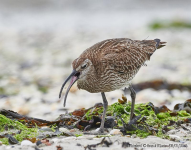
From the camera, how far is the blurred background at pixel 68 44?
10.4 m

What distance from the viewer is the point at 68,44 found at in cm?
1862

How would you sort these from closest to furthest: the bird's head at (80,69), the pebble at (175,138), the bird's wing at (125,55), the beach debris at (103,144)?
1. the beach debris at (103,144)
2. the pebble at (175,138)
3. the bird's head at (80,69)
4. the bird's wing at (125,55)

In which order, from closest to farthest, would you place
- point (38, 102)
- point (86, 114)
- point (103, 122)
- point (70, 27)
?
point (103, 122) < point (86, 114) < point (38, 102) < point (70, 27)

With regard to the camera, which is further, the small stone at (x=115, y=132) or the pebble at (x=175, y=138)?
the small stone at (x=115, y=132)

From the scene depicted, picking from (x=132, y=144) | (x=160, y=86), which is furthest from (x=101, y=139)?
(x=160, y=86)

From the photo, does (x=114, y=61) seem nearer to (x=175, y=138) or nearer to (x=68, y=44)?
(x=175, y=138)

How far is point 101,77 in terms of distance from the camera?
261 inches

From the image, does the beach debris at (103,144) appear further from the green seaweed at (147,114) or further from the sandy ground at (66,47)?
the green seaweed at (147,114)

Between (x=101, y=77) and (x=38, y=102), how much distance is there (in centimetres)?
393

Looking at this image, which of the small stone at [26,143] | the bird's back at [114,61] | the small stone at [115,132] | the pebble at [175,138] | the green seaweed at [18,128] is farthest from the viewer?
the bird's back at [114,61]

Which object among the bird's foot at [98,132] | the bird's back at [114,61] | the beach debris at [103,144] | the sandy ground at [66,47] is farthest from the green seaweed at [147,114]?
the beach debris at [103,144]

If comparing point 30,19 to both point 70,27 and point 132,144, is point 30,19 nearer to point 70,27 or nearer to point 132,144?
point 70,27

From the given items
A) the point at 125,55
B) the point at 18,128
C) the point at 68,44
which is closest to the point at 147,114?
the point at 125,55

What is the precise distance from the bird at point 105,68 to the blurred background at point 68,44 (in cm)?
206
